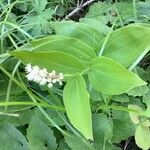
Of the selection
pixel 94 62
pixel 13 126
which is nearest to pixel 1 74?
pixel 13 126

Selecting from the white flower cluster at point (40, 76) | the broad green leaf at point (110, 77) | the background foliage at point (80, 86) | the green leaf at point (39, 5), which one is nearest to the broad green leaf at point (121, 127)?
the background foliage at point (80, 86)

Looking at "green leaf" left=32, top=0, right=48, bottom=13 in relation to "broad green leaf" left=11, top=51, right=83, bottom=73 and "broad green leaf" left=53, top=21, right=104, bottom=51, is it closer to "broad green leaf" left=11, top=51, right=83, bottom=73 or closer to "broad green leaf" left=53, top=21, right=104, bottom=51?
"broad green leaf" left=53, top=21, right=104, bottom=51

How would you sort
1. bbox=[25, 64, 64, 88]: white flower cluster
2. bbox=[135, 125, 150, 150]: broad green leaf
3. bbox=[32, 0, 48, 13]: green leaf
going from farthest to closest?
bbox=[32, 0, 48, 13]: green leaf < bbox=[135, 125, 150, 150]: broad green leaf < bbox=[25, 64, 64, 88]: white flower cluster

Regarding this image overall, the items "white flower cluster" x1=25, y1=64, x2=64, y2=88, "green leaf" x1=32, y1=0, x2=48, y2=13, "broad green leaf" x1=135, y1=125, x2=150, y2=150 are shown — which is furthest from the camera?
"green leaf" x1=32, y1=0, x2=48, y2=13

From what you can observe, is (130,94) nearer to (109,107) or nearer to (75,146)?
(109,107)

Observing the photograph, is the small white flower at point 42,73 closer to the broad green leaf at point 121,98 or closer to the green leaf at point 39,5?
the broad green leaf at point 121,98

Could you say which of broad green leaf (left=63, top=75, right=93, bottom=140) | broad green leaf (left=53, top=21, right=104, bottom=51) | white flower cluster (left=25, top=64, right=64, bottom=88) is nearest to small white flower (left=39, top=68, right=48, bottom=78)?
white flower cluster (left=25, top=64, right=64, bottom=88)

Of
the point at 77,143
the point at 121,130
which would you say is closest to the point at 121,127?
the point at 121,130
